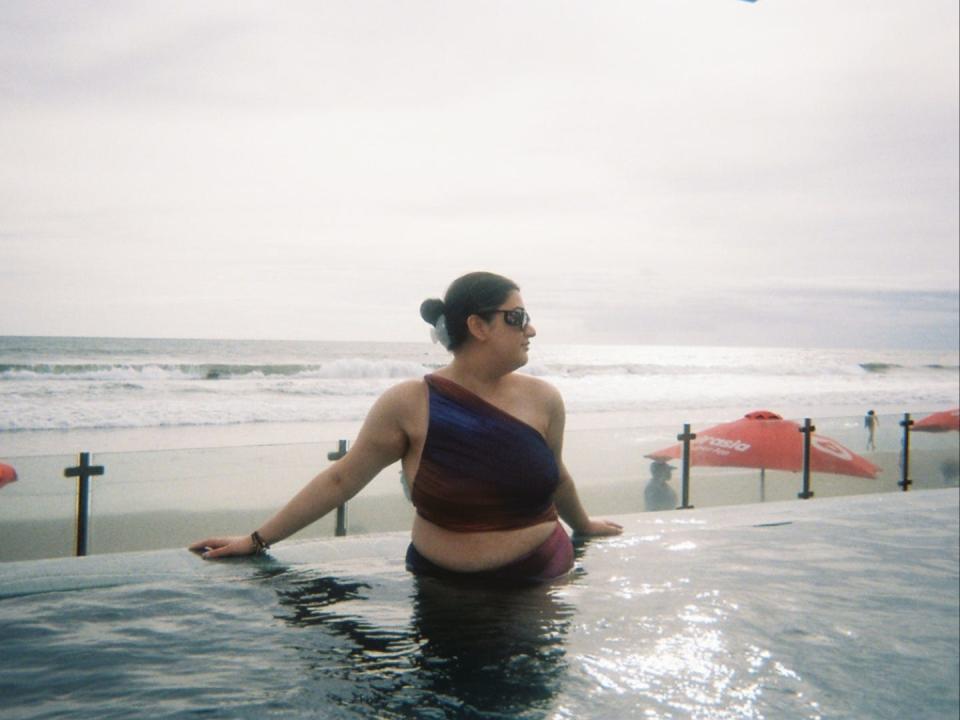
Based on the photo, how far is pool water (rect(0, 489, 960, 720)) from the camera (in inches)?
104

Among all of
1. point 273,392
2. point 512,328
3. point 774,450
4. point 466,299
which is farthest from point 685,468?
point 273,392

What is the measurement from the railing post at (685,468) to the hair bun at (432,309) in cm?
480

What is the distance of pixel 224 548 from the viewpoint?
4066 millimetres

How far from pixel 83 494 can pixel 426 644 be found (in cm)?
317

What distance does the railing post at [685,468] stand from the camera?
310 inches

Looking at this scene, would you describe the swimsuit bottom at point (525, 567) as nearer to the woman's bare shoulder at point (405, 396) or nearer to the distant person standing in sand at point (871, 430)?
the woman's bare shoulder at point (405, 396)

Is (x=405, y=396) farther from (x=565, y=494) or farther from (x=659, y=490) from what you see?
(x=659, y=490)

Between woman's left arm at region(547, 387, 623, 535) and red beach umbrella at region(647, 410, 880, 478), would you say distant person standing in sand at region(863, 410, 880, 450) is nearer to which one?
red beach umbrella at region(647, 410, 880, 478)

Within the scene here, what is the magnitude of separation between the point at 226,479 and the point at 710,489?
453 cm

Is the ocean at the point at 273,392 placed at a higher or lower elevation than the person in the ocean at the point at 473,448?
lower

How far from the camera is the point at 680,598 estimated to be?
12.8 feet

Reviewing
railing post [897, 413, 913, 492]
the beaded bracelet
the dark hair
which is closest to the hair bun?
the dark hair

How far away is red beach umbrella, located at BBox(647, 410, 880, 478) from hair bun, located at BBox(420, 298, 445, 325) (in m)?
5.70

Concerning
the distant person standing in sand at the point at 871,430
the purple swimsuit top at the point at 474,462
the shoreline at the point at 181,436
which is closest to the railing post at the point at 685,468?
the distant person standing in sand at the point at 871,430
